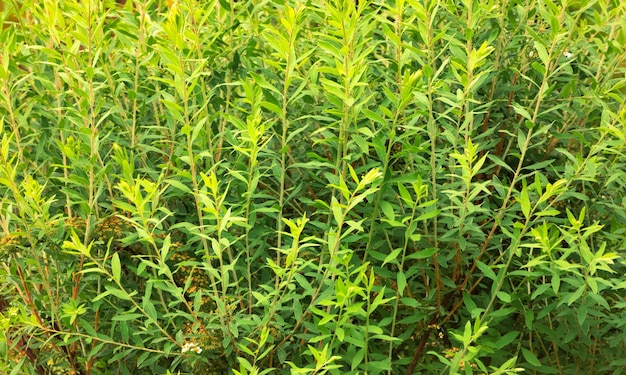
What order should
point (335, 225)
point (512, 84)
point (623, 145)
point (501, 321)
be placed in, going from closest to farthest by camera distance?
point (623, 145) → point (335, 225) → point (501, 321) → point (512, 84)

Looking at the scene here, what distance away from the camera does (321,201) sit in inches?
98.4

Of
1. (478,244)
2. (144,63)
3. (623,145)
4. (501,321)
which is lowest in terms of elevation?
(501,321)

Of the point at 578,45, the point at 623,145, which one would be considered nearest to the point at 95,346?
the point at 623,145

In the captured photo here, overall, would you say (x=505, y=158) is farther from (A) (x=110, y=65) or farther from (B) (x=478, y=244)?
(A) (x=110, y=65)

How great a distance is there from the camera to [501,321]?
291cm

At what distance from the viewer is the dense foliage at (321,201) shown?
99.5 inches

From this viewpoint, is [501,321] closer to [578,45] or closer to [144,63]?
[578,45]

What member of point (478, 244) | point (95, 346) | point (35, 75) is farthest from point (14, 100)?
point (478, 244)

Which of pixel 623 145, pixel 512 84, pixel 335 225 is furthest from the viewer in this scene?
→ pixel 512 84

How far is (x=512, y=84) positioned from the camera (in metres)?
3.11

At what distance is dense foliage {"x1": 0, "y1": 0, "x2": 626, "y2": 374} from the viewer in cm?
253

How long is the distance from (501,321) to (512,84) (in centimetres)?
84

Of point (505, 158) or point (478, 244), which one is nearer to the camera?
point (478, 244)

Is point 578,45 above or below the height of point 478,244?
above
